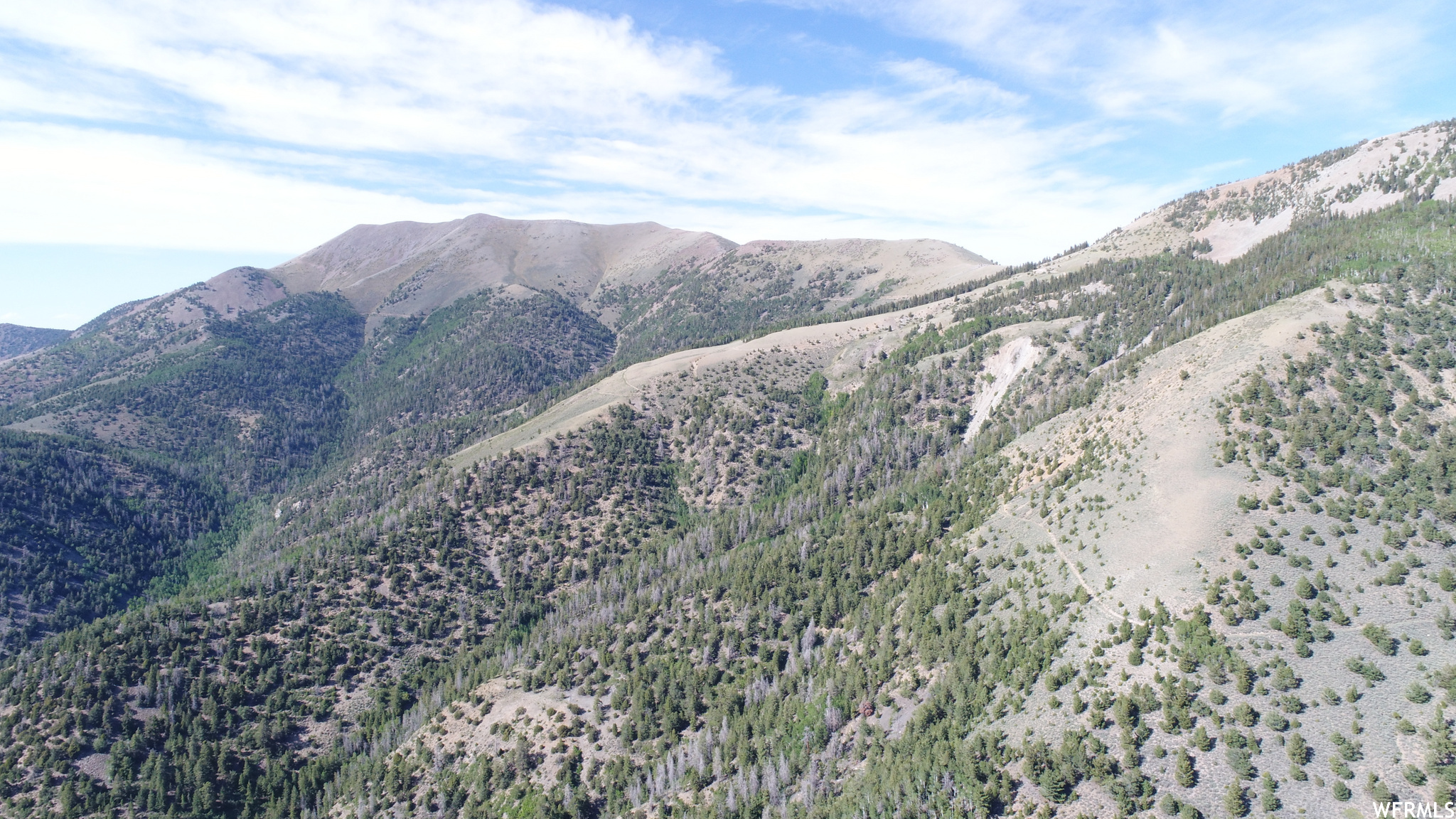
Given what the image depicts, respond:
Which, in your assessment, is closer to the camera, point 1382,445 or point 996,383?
point 1382,445

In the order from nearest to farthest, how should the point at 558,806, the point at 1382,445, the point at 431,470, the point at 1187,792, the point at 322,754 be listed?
the point at 1187,792 < the point at 1382,445 < the point at 558,806 < the point at 322,754 < the point at 431,470

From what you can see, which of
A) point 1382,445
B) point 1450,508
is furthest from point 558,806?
point 1382,445

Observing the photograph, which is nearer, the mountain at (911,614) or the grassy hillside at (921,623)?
the grassy hillside at (921,623)

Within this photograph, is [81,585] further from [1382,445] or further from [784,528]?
[1382,445]

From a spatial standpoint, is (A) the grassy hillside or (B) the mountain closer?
(A) the grassy hillside

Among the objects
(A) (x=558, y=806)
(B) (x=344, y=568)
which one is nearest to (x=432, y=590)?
(B) (x=344, y=568)

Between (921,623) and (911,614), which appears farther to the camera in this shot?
(911,614)

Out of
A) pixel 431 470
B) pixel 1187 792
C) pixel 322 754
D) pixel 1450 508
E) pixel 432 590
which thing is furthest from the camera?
pixel 431 470

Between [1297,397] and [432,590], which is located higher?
[1297,397]

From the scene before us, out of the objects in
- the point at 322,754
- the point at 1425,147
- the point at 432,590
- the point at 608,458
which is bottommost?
the point at 322,754

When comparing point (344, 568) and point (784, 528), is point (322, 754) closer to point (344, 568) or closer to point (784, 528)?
point (344, 568)
